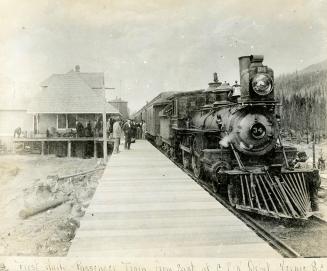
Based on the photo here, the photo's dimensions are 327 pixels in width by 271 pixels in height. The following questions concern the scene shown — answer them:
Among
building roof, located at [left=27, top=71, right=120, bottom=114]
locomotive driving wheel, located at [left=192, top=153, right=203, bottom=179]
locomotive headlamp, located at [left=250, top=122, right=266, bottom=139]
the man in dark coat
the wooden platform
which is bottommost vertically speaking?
the wooden platform

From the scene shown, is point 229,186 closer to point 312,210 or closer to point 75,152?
point 312,210

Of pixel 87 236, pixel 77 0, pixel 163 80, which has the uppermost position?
pixel 77 0

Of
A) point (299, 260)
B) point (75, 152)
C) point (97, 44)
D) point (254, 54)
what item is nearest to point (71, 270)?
point (299, 260)

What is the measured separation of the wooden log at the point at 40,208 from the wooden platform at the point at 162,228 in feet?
4.57

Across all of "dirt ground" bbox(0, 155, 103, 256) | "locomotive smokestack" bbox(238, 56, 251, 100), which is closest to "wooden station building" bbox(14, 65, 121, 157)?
"dirt ground" bbox(0, 155, 103, 256)

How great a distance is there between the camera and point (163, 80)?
5793 millimetres

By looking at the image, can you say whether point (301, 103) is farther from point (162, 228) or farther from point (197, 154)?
point (162, 228)

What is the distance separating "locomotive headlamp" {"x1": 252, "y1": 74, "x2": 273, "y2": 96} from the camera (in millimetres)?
4594

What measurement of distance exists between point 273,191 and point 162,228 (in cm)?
189

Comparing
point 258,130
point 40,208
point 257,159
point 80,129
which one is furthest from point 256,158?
point 80,129

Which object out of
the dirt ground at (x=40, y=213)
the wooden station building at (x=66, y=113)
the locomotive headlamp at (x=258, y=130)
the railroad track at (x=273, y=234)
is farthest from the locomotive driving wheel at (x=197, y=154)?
the wooden station building at (x=66, y=113)

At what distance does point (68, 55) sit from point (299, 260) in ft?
12.1

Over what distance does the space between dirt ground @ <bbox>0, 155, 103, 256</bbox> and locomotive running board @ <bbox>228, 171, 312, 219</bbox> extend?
2.20 m

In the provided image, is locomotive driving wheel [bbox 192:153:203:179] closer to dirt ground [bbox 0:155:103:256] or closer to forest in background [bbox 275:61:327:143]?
forest in background [bbox 275:61:327:143]
